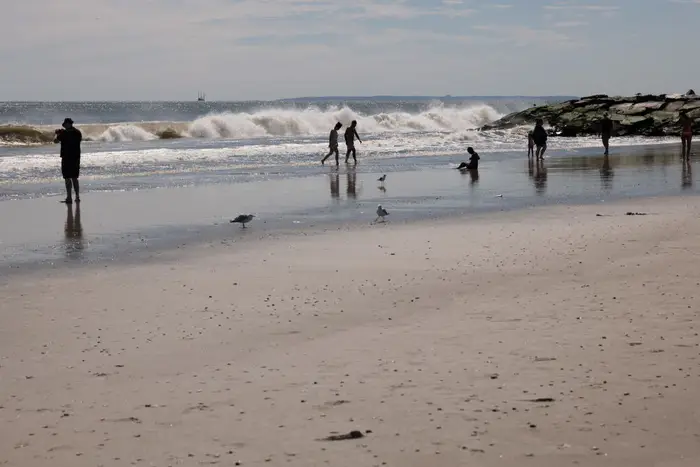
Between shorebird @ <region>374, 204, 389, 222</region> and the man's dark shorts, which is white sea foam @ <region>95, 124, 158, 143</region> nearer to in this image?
the man's dark shorts

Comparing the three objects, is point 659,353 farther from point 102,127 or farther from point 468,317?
point 102,127

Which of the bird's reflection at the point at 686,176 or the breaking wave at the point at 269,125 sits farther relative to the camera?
the breaking wave at the point at 269,125

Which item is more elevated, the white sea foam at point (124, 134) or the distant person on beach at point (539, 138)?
the white sea foam at point (124, 134)

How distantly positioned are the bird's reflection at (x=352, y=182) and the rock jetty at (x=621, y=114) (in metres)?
32.4

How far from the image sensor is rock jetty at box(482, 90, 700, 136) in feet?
191

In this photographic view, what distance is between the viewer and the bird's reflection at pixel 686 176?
2178 centimetres

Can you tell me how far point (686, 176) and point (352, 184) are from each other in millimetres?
8397

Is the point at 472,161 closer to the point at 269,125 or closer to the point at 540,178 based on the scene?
the point at 540,178

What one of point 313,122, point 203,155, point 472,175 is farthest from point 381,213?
point 313,122

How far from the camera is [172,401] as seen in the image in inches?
235

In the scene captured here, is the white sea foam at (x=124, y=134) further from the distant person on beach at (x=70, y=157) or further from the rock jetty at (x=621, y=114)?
the distant person on beach at (x=70, y=157)

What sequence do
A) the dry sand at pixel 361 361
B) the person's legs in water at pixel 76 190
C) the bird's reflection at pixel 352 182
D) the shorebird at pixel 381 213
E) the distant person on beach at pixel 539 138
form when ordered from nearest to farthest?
A: the dry sand at pixel 361 361, the shorebird at pixel 381 213, the person's legs in water at pixel 76 190, the bird's reflection at pixel 352 182, the distant person on beach at pixel 539 138

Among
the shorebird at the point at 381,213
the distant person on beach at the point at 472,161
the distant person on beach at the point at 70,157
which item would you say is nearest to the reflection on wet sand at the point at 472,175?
the distant person on beach at the point at 472,161

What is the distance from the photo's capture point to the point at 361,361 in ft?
22.3
